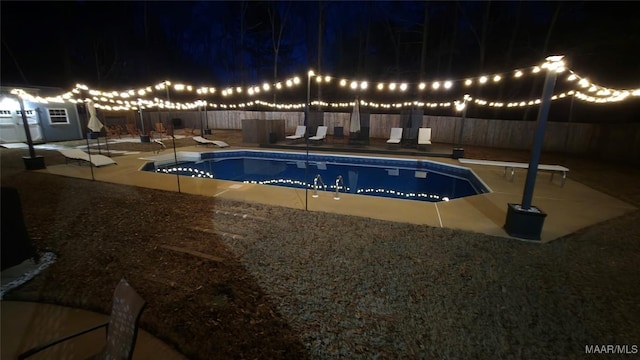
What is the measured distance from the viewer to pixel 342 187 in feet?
23.5

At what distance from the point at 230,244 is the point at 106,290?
1.23 metres

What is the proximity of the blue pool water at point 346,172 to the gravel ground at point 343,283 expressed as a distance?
310 centimetres

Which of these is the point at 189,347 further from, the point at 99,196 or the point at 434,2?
the point at 434,2

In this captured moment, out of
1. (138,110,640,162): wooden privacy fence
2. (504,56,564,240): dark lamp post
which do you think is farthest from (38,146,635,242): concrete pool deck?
(138,110,640,162): wooden privacy fence

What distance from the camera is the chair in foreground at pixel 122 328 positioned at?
45.8 inches

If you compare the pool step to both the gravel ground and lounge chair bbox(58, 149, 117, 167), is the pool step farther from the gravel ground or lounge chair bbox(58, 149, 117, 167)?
lounge chair bbox(58, 149, 117, 167)

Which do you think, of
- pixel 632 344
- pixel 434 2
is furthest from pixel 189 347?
pixel 434 2

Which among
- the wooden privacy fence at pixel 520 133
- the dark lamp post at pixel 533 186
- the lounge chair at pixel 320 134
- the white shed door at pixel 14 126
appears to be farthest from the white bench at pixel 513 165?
the white shed door at pixel 14 126

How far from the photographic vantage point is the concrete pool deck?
404 cm

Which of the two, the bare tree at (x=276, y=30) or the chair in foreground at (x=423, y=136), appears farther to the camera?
the bare tree at (x=276, y=30)

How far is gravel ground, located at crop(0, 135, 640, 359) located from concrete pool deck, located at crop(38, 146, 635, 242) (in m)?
0.32

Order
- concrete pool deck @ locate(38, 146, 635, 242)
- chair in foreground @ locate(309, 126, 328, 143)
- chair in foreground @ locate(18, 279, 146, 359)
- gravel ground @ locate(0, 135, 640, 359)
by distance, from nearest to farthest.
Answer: chair in foreground @ locate(18, 279, 146, 359) < gravel ground @ locate(0, 135, 640, 359) < concrete pool deck @ locate(38, 146, 635, 242) < chair in foreground @ locate(309, 126, 328, 143)

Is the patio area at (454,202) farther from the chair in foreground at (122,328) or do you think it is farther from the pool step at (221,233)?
the chair in foreground at (122,328)

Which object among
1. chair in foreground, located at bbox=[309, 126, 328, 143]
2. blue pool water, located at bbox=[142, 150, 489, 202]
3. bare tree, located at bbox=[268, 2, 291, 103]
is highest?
bare tree, located at bbox=[268, 2, 291, 103]
